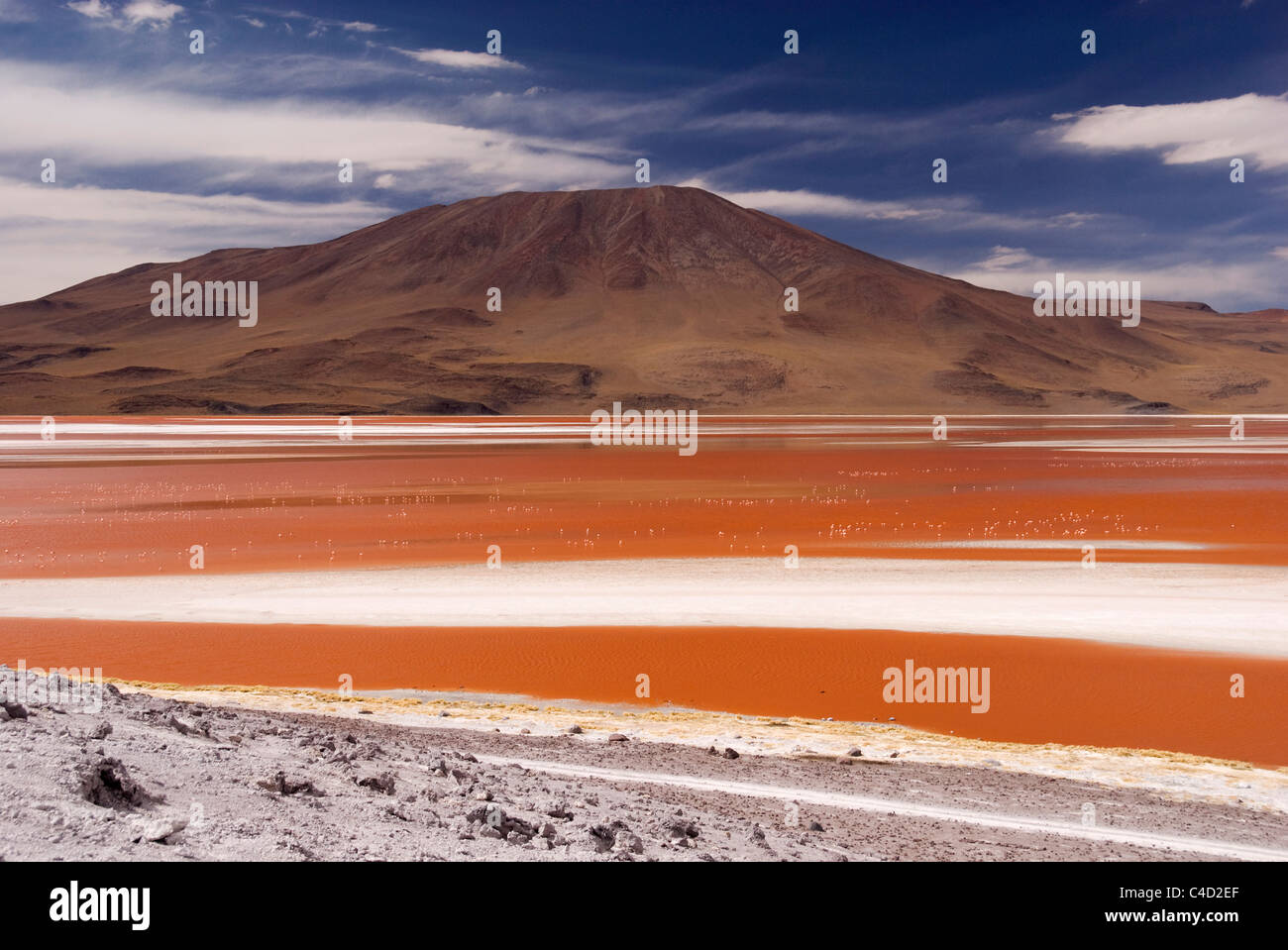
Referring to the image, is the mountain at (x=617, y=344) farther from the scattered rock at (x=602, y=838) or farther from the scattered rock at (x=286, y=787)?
the scattered rock at (x=602, y=838)

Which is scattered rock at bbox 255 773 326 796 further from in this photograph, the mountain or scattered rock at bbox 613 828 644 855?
the mountain

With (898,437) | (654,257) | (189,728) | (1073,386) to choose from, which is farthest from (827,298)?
(189,728)

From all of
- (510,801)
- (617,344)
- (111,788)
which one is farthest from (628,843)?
(617,344)

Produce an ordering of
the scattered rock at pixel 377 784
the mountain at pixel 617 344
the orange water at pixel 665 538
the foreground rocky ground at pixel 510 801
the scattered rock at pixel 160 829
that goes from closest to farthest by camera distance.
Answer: the scattered rock at pixel 160 829 < the foreground rocky ground at pixel 510 801 < the scattered rock at pixel 377 784 < the orange water at pixel 665 538 < the mountain at pixel 617 344

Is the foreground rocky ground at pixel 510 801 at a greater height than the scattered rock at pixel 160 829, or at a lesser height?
lesser

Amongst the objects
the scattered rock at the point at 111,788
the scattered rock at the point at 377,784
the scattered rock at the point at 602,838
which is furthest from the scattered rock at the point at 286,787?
the scattered rock at the point at 602,838

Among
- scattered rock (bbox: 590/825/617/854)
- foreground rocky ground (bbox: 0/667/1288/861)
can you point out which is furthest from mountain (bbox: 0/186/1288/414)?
scattered rock (bbox: 590/825/617/854)

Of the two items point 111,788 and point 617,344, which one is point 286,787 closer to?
point 111,788

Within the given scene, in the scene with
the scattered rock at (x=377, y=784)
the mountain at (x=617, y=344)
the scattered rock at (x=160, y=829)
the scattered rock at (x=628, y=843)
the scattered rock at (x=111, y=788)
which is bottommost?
the scattered rock at (x=628, y=843)
